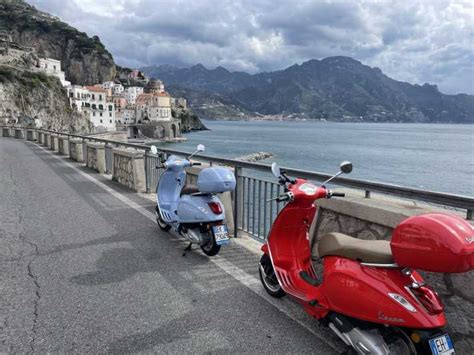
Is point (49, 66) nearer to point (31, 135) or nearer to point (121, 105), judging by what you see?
point (121, 105)

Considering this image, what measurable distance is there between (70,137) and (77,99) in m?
86.6

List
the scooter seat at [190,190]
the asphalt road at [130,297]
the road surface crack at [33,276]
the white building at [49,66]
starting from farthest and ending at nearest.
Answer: the white building at [49,66], the scooter seat at [190,190], the road surface crack at [33,276], the asphalt road at [130,297]

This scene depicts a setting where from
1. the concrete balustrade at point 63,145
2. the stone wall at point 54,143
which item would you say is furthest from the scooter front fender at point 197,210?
the stone wall at point 54,143

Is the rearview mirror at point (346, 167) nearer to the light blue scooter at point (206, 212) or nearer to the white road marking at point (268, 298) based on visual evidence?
the white road marking at point (268, 298)

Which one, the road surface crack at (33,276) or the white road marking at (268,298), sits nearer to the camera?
the road surface crack at (33,276)

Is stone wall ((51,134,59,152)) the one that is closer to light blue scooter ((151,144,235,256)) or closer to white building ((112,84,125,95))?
light blue scooter ((151,144,235,256))

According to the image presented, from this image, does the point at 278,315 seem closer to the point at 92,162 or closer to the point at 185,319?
the point at 185,319

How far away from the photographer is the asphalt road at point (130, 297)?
2898mm

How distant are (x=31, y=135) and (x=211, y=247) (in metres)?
32.0

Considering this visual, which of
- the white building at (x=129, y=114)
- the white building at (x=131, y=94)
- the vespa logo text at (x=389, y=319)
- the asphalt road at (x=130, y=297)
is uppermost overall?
the white building at (x=131, y=94)

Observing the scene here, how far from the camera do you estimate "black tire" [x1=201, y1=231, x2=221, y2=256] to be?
15.1ft

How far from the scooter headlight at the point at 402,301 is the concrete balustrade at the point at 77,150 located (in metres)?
14.7

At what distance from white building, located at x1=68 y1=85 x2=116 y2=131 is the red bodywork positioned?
9702cm

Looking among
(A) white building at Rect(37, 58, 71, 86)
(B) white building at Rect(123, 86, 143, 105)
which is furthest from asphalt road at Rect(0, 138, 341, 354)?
(B) white building at Rect(123, 86, 143, 105)
